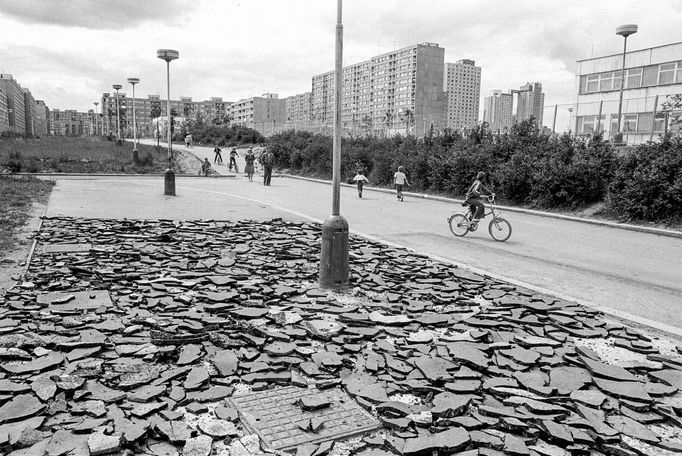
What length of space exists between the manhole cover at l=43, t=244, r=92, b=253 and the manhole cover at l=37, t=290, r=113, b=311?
10.1 feet

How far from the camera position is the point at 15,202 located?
18.0 metres

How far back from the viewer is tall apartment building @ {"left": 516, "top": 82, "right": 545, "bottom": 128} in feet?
104

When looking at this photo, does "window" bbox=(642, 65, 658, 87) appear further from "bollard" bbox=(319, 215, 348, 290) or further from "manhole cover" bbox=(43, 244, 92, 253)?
"manhole cover" bbox=(43, 244, 92, 253)

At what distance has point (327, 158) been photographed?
A: 44156 millimetres

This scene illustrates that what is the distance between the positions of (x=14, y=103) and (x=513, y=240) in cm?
18034

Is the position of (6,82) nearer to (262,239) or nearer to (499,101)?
(499,101)

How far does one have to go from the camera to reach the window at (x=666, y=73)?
5294cm

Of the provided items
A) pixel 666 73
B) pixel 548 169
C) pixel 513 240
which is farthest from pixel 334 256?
pixel 666 73

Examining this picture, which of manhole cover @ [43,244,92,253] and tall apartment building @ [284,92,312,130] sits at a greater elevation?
tall apartment building @ [284,92,312,130]

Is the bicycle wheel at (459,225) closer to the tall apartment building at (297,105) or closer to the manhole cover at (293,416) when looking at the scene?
the manhole cover at (293,416)

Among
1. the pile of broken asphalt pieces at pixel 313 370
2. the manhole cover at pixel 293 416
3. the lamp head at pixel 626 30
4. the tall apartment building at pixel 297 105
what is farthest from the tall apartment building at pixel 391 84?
the manhole cover at pixel 293 416

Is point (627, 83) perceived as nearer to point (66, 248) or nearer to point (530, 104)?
point (530, 104)

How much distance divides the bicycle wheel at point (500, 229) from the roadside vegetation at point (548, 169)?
7113 millimetres

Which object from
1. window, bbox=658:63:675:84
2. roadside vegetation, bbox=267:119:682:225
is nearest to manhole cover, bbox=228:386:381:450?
roadside vegetation, bbox=267:119:682:225
